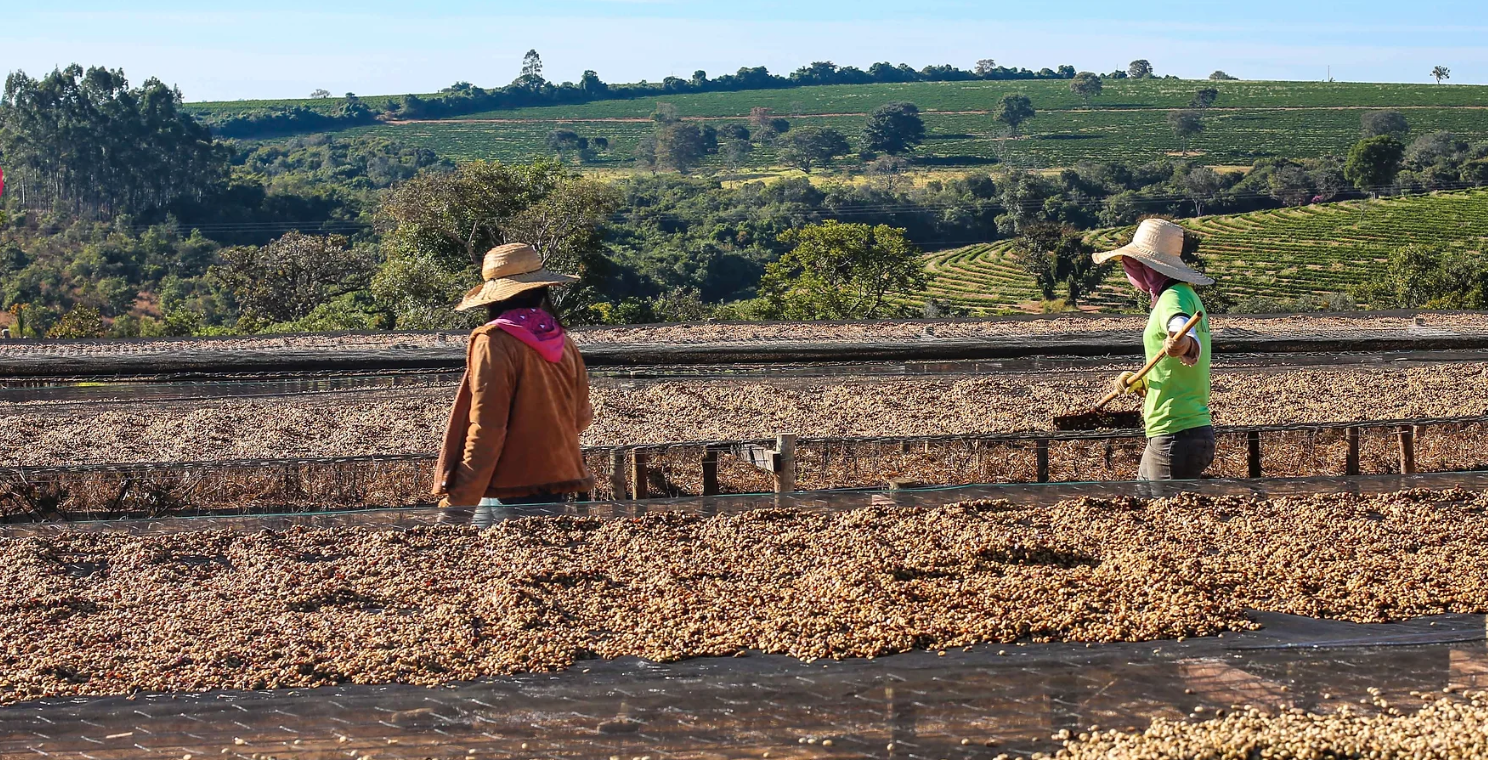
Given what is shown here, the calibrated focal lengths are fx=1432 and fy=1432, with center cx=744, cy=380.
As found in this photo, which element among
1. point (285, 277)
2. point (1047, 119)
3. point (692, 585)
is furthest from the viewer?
point (1047, 119)

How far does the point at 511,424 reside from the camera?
13.3 ft

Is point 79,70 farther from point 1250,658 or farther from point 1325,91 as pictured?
point 1325,91

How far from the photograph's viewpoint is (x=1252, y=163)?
222ft

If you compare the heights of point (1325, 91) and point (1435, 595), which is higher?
point (1325, 91)

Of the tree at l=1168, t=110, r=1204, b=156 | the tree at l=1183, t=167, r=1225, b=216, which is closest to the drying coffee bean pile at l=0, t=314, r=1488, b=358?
the tree at l=1183, t=167, r=1225, b=216

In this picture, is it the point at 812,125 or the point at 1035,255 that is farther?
the point at 812,125

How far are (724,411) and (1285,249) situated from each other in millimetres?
40084

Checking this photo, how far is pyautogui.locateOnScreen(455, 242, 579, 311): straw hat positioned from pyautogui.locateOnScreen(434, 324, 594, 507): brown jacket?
110mm

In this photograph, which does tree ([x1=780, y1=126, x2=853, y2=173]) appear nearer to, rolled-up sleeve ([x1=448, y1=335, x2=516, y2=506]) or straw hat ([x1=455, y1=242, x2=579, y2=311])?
straw hat ([x1=455, y1=242, x2=579, y2=311])

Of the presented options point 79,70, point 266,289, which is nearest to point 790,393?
point 266,289

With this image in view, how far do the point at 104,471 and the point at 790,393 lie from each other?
176 inches

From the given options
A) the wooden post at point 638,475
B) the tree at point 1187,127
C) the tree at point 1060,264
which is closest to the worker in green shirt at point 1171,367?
the wooden post at point 638,475

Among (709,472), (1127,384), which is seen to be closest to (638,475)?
(709,472)

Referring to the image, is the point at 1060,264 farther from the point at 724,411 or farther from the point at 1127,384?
the point at 1127,384
